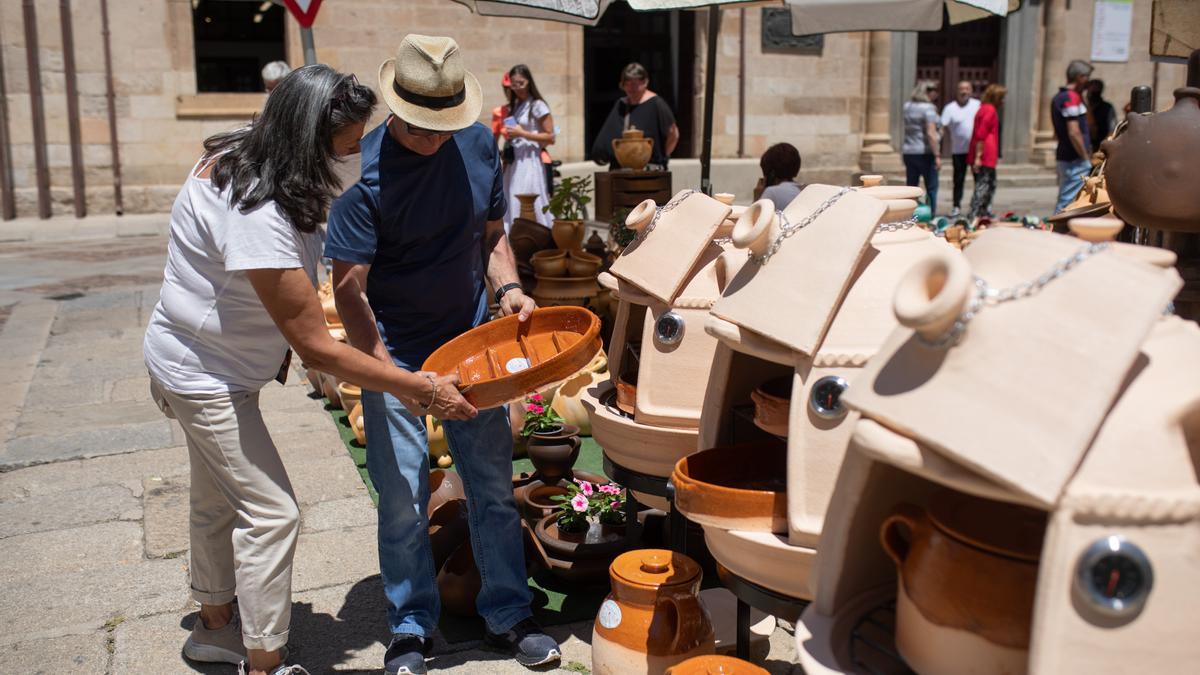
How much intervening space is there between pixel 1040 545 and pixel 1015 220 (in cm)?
581

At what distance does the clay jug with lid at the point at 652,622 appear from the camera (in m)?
2.38

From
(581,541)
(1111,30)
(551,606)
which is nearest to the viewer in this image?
(551,606)

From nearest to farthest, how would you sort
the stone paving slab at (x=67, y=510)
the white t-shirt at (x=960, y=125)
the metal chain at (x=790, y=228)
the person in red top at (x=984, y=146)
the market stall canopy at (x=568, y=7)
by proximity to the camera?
1. the metal chain at (x=790, y=228)
2. the stone paving slab at (x=67, y=510)
3. the market stall canopy at (x=568, y=7)
4. the person in red top at (x=984, y=146)
5. the white t-shirt at (x=960, y=125)

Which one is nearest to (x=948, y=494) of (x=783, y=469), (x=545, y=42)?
(x=783, y=469)

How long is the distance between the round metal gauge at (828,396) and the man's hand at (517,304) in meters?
1.20

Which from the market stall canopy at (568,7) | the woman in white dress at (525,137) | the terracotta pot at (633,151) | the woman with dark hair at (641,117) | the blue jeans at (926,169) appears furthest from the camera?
the blue jeans at (926,169)

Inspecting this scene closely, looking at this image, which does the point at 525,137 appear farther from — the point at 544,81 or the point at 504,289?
the point at 544,81

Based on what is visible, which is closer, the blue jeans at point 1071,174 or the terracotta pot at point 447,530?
the terracotta pot at point 447,530

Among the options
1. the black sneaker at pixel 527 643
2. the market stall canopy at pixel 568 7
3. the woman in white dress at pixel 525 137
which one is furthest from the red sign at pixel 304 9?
the black sneaker at pixel 527 643

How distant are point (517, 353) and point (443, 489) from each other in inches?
27.0

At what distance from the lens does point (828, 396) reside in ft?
6.66

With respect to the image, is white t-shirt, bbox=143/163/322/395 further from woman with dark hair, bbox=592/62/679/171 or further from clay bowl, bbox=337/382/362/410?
woman with dark hair, bbox=592/62/679/171

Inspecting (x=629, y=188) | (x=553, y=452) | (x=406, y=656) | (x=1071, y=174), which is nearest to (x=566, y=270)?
(x=629, y=188)

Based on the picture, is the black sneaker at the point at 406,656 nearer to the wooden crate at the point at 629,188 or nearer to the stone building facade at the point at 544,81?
Answer: the wooden crate at the point at 629,188
